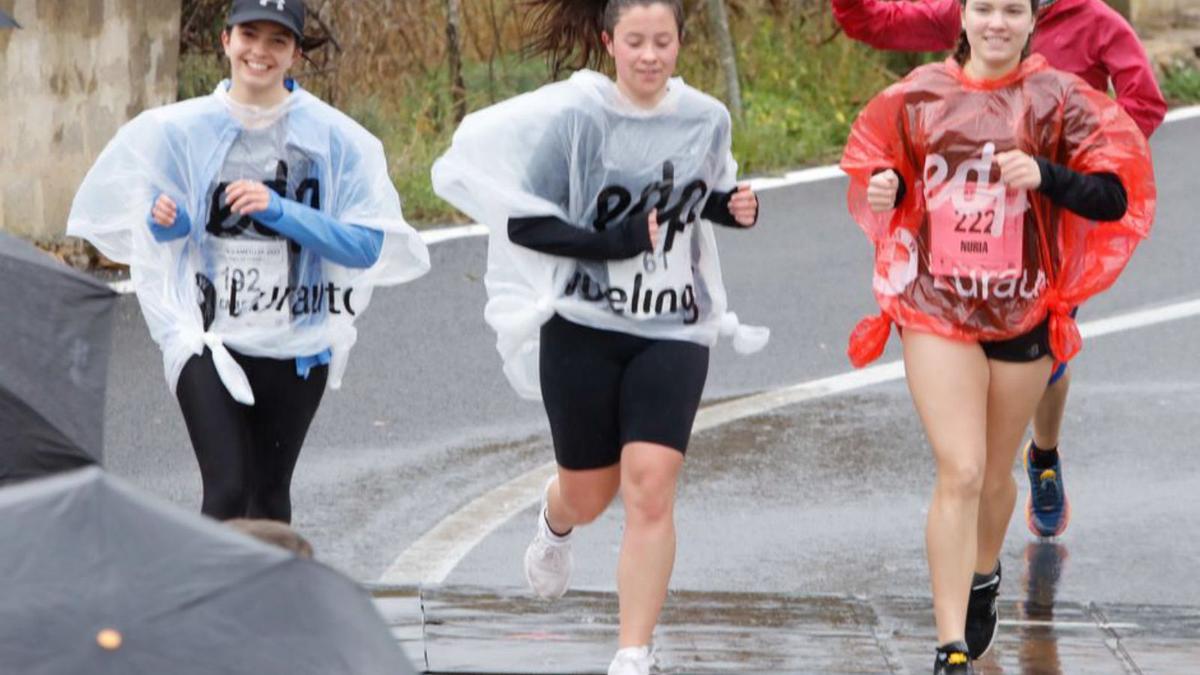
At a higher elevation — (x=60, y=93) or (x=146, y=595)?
(x=146, y=595)

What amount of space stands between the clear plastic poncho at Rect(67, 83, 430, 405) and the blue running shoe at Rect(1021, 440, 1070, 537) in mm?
2738

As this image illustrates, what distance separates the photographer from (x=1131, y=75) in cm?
788

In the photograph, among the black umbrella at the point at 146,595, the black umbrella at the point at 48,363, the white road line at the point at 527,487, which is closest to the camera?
the black umbrella at the point at 146,595

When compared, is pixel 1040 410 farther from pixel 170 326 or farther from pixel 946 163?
pixel 170 326

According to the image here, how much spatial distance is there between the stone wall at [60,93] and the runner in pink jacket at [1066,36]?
5515 millimetres

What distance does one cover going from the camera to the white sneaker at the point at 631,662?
630 cm

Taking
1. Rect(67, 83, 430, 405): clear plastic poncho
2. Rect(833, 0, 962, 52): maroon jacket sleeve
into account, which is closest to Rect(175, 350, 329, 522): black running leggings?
Rect(67, 83, 430, 405): clear plastic poncho

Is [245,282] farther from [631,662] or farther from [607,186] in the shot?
[631,662]

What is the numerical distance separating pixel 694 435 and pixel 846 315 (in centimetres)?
207

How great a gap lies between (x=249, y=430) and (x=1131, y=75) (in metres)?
3.06

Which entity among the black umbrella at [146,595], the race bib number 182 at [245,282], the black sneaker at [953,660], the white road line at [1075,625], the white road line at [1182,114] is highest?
the black umbrella at [146,595]

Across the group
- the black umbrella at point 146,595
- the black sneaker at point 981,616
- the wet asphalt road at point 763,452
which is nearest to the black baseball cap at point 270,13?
the wet asphalt road at point 763,452

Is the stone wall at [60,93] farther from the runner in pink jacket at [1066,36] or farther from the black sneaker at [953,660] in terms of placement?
the black sneaker at [953,660]

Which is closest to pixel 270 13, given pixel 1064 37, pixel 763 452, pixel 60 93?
pixel 1064 37
